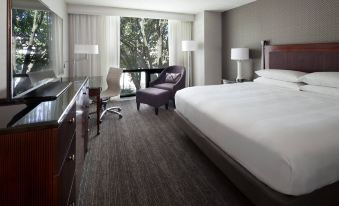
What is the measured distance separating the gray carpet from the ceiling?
114 inches

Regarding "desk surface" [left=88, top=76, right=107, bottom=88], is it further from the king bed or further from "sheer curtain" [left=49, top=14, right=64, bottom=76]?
the king bed

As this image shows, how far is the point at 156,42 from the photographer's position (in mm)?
6473

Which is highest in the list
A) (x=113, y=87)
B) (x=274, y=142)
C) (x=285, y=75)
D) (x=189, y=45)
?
(x=189, y=45)

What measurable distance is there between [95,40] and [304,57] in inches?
180

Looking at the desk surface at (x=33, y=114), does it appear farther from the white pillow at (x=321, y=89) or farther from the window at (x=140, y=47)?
the window at (x=140, y=47)

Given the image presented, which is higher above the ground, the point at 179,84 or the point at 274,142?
the point at 179,84

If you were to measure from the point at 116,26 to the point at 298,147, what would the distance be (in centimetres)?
536

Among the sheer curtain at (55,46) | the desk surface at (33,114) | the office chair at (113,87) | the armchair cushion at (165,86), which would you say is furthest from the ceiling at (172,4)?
the desk surface at (33,114)

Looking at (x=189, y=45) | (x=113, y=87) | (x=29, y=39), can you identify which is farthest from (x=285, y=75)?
(x=29, y=39)

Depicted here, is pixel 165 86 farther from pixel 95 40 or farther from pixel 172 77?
pixel 95 40

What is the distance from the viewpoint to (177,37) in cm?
642

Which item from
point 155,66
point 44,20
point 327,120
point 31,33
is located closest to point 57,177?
point 31,33

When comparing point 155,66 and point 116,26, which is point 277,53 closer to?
point 155,66

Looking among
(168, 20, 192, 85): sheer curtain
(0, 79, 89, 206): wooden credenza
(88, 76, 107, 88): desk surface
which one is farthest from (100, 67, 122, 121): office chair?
(0, 79, 89, 206): wooden credenza
